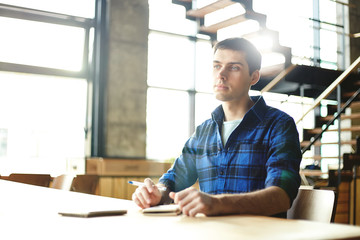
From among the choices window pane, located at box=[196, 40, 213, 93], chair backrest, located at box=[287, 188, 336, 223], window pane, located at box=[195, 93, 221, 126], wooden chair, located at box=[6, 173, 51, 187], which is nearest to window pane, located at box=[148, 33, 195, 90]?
window pane, located at box=[196, 40, 213, 93]

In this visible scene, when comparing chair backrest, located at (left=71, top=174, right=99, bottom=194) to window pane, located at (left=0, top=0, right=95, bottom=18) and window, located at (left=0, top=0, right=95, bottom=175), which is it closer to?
window, located at (left=0, top=0, right=95, bottom=175)

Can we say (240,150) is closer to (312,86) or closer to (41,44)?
(41,44)

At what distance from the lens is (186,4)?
584 centimetres

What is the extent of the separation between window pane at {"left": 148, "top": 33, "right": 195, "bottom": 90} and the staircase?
0.40 metres

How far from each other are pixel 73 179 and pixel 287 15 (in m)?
5.77

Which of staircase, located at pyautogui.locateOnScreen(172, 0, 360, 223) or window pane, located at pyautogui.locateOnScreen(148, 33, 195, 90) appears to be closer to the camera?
staircase, located at pyautogui.locateOnScreen(172, 0, 360, 223)

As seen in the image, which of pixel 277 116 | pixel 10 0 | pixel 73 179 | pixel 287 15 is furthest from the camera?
pixel 287 15

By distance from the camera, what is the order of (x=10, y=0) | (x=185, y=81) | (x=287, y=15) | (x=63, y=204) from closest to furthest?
(x=63, y=204) < (x=10, y=0) < (x=185, y=81) < (x=287, y=15)

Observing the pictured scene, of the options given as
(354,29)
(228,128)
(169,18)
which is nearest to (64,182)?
(228,128)

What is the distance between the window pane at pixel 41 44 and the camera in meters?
5.13

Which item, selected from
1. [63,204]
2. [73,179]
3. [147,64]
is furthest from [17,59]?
[63,204]

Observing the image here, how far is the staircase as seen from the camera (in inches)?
214

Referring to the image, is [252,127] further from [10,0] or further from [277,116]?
[10,0]

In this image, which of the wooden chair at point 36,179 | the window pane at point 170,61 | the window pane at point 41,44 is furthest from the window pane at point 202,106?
the wooden chair at point 36,179
